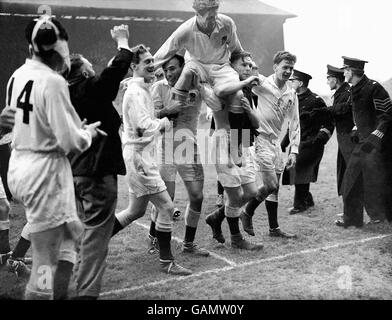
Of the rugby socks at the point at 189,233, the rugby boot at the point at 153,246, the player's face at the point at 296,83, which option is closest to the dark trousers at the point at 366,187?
the player's face at the point at 296,83

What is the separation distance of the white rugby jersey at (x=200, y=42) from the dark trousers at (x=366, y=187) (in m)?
2.46

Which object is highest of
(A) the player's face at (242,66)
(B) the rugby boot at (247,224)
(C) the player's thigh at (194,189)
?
(A) the player's face at (242,66)

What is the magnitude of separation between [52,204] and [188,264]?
2110mm

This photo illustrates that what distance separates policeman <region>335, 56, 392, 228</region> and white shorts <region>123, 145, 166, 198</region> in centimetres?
292

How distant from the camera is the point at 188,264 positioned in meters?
4.77

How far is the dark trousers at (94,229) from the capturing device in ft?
11.3

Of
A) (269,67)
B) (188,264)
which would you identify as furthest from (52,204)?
(269,67)

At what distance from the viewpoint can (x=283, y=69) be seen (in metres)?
5.68

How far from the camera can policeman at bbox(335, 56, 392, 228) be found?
6.09 metres

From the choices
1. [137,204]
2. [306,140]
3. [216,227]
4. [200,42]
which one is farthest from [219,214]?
[306,140]

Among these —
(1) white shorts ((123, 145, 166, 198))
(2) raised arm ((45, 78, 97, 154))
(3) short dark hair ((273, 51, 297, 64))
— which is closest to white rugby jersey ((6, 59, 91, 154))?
(2) raised arm ((45, 78, 97, 154))

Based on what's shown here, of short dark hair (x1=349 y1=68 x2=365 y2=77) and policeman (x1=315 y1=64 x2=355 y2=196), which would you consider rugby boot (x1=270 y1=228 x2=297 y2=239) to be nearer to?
policeman (x1=315 y1=64 x2=355 y2=196)

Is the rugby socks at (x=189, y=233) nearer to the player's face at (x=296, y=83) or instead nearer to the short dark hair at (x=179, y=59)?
the short dark hair at (x=179, y=59)
